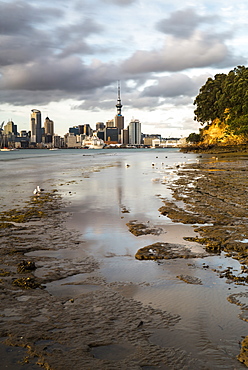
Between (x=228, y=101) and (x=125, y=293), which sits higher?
(x=228, y=101)

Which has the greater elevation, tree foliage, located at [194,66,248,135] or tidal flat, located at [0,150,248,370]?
tree foliage, located at [194,66,248,135]

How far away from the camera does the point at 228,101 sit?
322 feet

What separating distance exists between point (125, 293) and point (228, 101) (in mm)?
100366

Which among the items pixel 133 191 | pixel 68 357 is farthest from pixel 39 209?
pixel 68 357

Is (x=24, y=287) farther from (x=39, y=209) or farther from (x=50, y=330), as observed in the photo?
(x=39, y=209)

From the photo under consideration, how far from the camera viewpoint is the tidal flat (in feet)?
13.3

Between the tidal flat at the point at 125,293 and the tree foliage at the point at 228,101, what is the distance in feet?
240

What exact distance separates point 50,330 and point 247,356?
8.11ft

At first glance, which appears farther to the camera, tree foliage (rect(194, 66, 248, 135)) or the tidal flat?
tree foliage (rect(194, 66, 248, 135))

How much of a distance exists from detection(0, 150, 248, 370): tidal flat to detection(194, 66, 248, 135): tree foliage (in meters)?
73.1

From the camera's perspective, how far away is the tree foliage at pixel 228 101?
82625 mm

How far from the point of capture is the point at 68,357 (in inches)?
157

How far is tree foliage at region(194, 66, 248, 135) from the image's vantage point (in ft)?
271

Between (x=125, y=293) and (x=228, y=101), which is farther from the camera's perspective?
(x=228, y=101)
